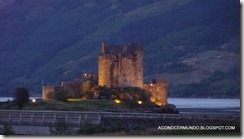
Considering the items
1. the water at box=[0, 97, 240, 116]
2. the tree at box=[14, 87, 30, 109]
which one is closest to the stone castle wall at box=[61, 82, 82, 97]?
the tree at box=[14, 87, 30, 109]

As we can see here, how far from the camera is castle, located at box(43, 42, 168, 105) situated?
7881 centimetres

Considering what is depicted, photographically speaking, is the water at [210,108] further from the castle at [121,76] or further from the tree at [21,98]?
the tree at [21,98]

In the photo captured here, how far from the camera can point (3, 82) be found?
16100cm

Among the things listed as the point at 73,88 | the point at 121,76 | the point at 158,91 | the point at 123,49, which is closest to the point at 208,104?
the point at 123,49

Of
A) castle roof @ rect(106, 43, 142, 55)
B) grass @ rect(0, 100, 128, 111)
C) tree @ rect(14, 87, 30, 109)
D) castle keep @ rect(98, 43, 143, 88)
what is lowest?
grass @ rect(0, 100, 128, 111)

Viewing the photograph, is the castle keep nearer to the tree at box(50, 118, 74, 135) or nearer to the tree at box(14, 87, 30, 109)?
the tree at box(14, 87, 30, 109)

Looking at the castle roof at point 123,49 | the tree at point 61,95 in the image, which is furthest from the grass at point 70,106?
the castle roof at point 123,49

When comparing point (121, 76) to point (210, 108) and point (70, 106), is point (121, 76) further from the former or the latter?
point (210, 108)

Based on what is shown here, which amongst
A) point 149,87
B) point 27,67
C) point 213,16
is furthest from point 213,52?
point 149,87

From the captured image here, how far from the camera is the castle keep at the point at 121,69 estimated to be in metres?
78.8

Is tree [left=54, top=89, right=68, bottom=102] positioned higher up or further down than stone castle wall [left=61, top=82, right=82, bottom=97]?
further down

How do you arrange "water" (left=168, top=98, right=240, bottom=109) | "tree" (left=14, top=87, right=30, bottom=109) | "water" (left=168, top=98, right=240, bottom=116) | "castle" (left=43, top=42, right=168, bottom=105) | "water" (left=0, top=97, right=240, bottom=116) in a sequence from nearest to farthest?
"tree" (left=14, top=87, right=30, bottom=109)
"water" (left=168, top=98, right=240, bottom=116)
"water" (left=0, top=97, right=240, bottom=116)
"castle" (left=43, top=42, right=168, bottom=105)
"water" (left=168, top=98, right=240, bottom=109)

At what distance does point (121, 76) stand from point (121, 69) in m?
0.85

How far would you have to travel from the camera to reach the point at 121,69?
260 feet
